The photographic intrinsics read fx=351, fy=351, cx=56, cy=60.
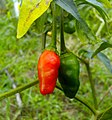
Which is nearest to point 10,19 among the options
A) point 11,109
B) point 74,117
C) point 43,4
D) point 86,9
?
point 11,109

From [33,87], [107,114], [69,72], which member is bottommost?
[33,87]

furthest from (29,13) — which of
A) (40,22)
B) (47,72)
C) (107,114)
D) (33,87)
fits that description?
(33,87)

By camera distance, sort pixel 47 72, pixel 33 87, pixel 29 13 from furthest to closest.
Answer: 1. pixel 33 87
2. pixel 47 72
3. pixel 29 13

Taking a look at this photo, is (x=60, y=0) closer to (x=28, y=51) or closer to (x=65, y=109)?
(x=65, y=109)

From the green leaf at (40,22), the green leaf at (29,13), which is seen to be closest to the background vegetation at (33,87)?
the green leaf at (40,22)

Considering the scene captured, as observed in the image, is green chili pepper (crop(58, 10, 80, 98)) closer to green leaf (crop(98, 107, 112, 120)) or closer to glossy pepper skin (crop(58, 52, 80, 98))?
glossy pepper skin (crop(58, 52, 80, 98))

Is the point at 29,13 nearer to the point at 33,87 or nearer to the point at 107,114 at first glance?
the point at 107,114

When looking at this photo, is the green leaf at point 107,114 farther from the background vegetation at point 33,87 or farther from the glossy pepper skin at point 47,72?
the background vegetation at point 33,87
